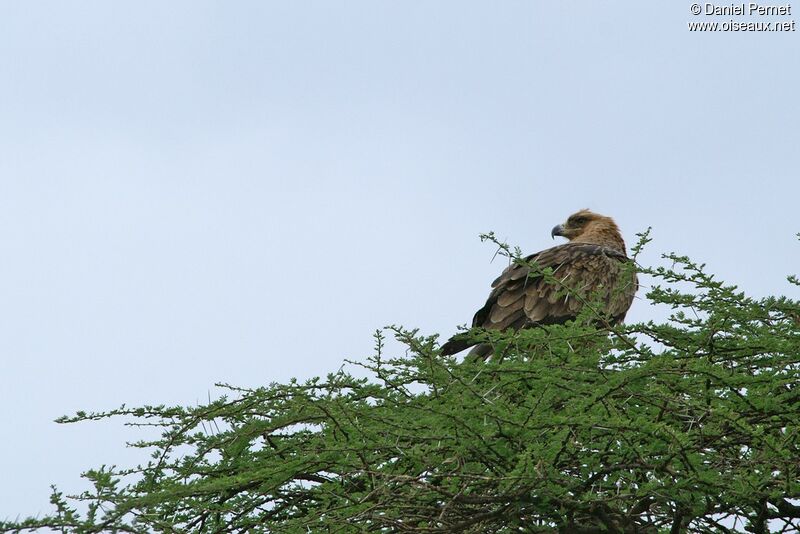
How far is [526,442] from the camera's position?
4734mm

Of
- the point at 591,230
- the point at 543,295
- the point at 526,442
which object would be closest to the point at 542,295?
the point at 543,295

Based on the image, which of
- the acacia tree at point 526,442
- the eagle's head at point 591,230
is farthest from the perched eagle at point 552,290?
the acacia tree at point 526,442

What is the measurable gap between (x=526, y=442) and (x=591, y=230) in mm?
7054

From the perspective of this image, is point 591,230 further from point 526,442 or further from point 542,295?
point 526,442

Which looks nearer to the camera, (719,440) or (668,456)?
(668,456)

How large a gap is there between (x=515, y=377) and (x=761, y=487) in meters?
1.11

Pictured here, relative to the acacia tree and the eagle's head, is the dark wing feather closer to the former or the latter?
the eagle's head

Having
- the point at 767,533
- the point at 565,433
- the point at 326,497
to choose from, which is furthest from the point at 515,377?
the point at 767,533

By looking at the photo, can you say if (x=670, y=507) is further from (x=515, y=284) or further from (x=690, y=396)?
(x=515, y=284)

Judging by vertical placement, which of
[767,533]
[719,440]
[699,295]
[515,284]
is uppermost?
[515,284]

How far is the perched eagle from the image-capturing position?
9.16m

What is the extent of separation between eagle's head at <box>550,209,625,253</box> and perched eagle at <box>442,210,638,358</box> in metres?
0.32

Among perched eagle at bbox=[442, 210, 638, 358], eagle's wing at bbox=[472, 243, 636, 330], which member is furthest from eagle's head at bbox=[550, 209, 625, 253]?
eagle's wing at bbox=[472, 243, 636, 330]

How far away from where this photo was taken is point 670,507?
4871 millimetres
